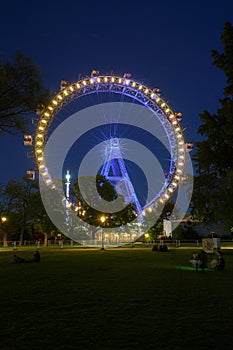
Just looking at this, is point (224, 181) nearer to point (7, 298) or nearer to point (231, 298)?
point (231, 298)

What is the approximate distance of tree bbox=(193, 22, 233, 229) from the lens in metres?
14.9

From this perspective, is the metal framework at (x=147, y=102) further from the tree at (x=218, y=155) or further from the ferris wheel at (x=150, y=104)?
the tree at (x=218, y=155)

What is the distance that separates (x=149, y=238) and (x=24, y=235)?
24.3m

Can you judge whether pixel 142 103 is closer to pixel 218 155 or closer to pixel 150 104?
pixel 150 104

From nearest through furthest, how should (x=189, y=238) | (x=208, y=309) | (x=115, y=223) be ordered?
(x=208, y=309), (x=115, y=223), (x=189, y=238)

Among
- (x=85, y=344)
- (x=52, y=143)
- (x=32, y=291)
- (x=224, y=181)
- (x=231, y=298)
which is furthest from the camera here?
(x=52, y=143)

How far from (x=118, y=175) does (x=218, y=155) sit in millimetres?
32338

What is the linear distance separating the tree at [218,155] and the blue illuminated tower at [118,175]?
25.7 metres

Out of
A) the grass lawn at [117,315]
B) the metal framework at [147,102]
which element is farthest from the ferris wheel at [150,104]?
the grass lawn at [117,315]

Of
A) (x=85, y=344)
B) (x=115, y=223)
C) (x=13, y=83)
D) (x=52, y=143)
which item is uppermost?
(x=52, y=143)

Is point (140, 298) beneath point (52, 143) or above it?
beneath

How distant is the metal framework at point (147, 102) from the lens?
3916 cm

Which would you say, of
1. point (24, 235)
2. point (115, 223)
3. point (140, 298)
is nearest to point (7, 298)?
point (140, 298)

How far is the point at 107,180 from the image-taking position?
47.1 m
